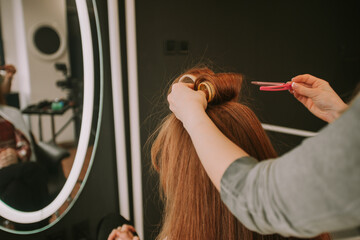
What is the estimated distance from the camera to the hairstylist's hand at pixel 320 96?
3.02ft

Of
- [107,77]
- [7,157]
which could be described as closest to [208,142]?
[7,157]

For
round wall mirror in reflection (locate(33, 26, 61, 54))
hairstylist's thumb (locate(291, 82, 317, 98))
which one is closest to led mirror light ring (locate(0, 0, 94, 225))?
round wall mirror in reflection (locate(33, 26, 61, 54))

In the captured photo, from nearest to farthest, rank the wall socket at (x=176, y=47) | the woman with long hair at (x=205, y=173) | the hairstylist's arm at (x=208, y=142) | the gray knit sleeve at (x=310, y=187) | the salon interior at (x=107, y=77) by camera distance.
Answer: the gray knit sleeve at (x=310, y=187), the hairstylist's arm at (x=208, y=142), the woman with long hair at (x=205, y=173), the salon interior at (x=107, y=77), the wall socket at (x=176, y=47)

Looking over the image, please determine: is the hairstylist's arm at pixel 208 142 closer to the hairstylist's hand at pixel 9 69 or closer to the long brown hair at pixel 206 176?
the long brown hair at pixel 206 176

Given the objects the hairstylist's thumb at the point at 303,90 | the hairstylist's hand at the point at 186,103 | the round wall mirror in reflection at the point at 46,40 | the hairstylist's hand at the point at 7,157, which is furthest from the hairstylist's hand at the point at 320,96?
the hairstylist's hand at the point at 7,157

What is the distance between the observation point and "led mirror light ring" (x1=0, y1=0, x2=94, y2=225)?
1104 millimetres

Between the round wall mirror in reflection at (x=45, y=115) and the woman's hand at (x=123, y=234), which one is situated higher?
the round wall mirror in reflection at (x=45, y=115)

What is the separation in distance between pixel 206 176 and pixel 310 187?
1.22 ft

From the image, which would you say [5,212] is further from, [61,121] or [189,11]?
[189,11]

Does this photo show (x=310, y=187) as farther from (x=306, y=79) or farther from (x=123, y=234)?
(x=123, y=234)

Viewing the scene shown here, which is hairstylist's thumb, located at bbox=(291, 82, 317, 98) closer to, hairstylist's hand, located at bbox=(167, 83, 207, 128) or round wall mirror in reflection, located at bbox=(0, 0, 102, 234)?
hairstylist's hand, located at bbox=(167, 83, 207, 128)

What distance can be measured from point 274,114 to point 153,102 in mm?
1323

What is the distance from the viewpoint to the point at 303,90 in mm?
940

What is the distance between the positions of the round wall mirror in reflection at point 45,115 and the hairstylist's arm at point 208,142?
2.11ft
